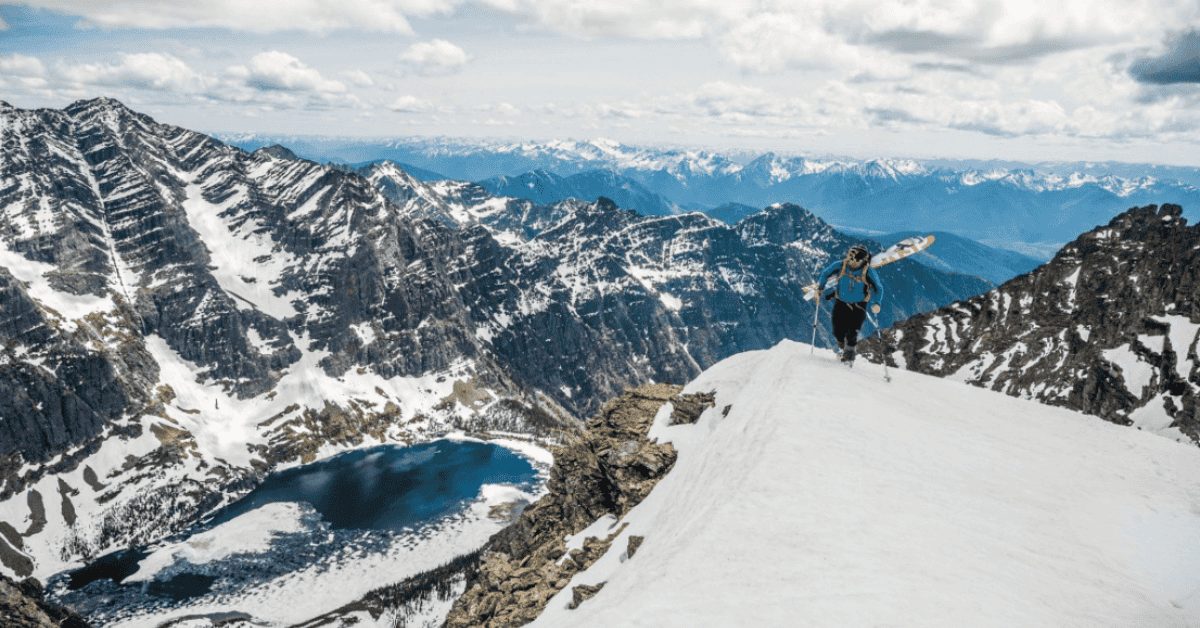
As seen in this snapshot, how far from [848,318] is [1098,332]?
6091 inches

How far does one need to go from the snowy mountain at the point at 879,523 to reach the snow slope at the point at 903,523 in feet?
0.29

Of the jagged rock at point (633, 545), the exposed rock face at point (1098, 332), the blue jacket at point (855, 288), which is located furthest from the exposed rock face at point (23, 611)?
the exposed rock face at point (1098, 332)

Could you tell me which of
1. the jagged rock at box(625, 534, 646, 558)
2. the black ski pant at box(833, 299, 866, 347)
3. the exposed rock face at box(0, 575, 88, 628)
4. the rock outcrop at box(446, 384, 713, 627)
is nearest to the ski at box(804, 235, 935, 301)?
the black ski pant at box(833, 299, 866, 347)

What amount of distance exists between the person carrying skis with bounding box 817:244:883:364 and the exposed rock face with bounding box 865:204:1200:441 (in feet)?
383

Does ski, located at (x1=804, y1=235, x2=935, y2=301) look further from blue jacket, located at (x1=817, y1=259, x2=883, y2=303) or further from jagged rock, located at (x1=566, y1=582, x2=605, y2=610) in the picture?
jagged rock, located at (x1=566, y1=582, x2=605, y2=610)

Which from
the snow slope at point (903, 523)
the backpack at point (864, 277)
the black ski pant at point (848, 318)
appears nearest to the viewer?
the snow slope at point (903, 523)

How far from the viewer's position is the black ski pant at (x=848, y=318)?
38.3 meters

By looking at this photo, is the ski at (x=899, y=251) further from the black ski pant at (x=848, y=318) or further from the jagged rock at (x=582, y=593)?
the jagged rock at (x=582, y=593)

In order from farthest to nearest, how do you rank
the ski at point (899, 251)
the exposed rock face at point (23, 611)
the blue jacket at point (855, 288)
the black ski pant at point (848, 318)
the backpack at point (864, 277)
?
the exposed rock face at point (23, 611) < the black ski pant at point (848, 318) < the blue jacket at point (855, 288) < the backpack at point (864, 277) < the ski at point (899, 251)

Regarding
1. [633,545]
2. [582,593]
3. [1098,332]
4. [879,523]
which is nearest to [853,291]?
[879,523]

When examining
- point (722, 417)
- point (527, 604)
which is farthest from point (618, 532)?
point (722, 417)

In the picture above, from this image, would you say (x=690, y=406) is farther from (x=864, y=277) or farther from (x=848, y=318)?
(x=864, y=277)

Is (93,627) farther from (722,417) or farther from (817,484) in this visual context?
(817,484)

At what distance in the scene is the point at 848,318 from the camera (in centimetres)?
3878
